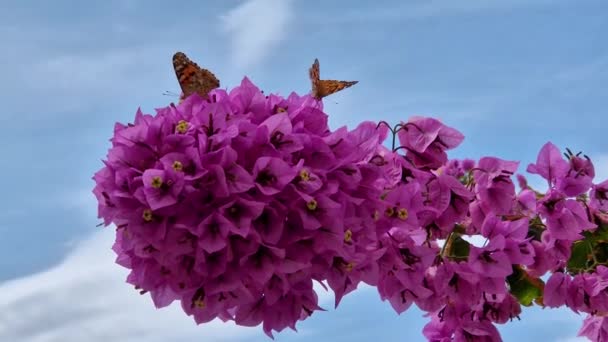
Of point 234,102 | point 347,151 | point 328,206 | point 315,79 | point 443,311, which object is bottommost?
point 443,311

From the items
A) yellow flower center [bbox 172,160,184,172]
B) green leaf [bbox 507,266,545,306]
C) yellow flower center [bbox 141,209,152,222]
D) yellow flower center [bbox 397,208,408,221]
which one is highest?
yellow flower center [bbox 172,160,184,172]

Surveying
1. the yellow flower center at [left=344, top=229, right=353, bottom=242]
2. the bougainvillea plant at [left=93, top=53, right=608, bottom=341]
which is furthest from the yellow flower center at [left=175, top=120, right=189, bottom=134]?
the yellow flower center at [left=344, top=229, right=353, bottom=242]

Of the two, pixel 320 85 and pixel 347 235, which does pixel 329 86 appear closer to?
pixel 320 85

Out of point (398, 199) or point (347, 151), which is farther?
point (398, 199)

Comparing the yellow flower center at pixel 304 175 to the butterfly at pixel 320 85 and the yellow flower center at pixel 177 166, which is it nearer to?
the yellow flower center at pixel 177 166

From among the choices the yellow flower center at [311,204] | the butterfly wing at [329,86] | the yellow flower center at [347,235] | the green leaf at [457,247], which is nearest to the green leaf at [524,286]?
the green leaf at [457,247]

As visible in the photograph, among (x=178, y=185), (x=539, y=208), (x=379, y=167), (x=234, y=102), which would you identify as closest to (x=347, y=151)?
(x=379, y=167)

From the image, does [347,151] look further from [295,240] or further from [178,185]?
[178,185]

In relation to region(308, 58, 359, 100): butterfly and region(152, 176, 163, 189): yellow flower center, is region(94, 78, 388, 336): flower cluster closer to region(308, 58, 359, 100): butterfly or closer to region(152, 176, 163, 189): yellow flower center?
region(152, 176, 163, 189): yellow flower center
